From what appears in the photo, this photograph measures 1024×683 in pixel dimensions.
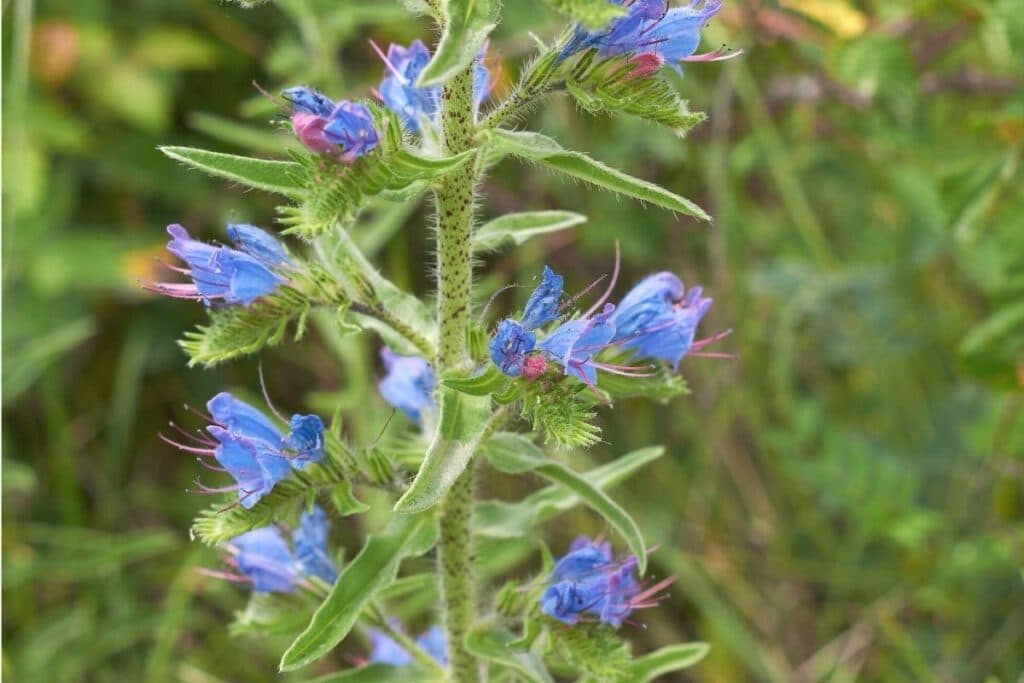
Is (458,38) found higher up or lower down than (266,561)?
higher up

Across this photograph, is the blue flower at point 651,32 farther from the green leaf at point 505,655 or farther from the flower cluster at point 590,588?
the green leaf at point 505,655

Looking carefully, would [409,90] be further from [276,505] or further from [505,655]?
[505,655]

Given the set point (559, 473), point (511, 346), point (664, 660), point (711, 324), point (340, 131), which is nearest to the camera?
point (340, 131)

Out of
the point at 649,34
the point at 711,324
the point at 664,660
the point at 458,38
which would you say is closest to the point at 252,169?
the point at 458,38

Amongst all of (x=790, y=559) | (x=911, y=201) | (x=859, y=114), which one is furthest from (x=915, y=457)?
(x=859, y=114)

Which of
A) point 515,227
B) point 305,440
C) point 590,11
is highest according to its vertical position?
point 590,11
